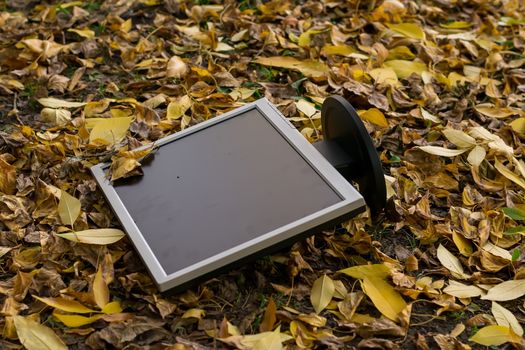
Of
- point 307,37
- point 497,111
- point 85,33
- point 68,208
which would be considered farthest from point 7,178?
point 497,111

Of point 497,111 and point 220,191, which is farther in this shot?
point 497,111

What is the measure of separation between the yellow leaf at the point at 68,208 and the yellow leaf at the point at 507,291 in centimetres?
132

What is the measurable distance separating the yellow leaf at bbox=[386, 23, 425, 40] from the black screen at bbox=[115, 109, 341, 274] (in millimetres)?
1214

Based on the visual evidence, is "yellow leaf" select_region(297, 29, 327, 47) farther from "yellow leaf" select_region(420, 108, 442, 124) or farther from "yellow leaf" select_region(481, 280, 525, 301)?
"yellow leaf" select_region(481, 280, 525, 301)

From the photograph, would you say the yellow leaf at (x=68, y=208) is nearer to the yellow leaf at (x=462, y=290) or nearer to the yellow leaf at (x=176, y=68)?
the yellow leaf at (x=176, y=68)

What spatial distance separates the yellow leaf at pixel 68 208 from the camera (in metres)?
2.42

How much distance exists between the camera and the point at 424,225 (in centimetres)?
247

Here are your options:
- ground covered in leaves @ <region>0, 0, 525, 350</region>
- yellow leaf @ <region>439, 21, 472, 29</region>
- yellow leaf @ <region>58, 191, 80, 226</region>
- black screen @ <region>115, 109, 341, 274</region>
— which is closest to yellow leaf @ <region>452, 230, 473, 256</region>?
ground covered in leaves @ <region>0, 0, 525, 350</region>

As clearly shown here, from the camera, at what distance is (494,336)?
6.82 ft

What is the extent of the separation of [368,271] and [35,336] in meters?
0.99

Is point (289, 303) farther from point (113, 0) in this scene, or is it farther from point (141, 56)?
point (113, 0)

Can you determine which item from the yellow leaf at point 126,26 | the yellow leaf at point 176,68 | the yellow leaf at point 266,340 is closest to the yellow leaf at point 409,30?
the yellow leaf at point 176,68

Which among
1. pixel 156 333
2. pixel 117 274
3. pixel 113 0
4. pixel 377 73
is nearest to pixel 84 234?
pixel 117 274

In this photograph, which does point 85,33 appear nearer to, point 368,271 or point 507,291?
point 368,271
